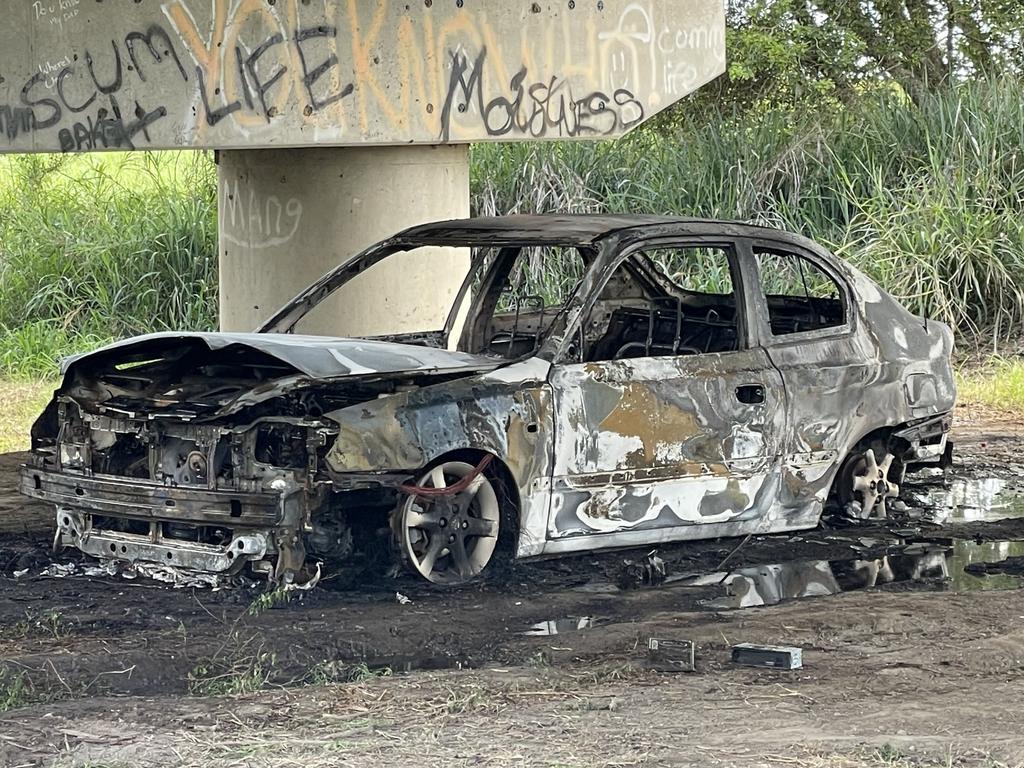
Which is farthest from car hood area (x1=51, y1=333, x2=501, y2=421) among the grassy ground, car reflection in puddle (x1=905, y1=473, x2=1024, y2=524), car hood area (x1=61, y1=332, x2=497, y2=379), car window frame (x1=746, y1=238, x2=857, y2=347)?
the grassy ground

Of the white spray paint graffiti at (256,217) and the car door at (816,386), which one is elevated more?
the white spray paint graffiti at (256,217)

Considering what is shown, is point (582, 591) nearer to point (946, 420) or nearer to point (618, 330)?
point (618, 330)

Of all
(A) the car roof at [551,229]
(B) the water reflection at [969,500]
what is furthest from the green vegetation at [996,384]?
(A) the car roof at [551,229]

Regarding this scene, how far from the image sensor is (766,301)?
8602 mm

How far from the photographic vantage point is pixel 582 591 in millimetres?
7453

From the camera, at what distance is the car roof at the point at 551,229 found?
26.5 feet

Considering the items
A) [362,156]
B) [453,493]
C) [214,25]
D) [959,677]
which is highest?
[214,25]

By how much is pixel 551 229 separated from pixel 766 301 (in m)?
1.16

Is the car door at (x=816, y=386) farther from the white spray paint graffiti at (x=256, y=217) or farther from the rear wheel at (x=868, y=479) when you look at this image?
the white spray paint graffiti at (x=256, y=217)

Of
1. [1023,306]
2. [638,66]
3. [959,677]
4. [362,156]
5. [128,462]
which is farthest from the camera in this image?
[1023,306]

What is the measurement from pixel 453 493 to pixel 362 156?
13.9ft

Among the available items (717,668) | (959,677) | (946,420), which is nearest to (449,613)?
(717,668)

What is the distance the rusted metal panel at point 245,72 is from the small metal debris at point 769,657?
5.17 metres

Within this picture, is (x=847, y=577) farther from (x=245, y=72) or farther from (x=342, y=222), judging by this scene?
(x=245, y=72)
